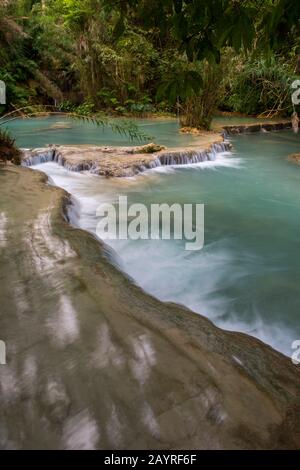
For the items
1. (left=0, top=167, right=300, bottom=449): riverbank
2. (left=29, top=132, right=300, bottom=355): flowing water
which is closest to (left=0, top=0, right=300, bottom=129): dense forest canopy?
(left=29, top=132, right=300, bottom=355): flowing water

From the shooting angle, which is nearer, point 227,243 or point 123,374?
point 123,374

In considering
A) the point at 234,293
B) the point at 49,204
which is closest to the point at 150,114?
the point at 49,204

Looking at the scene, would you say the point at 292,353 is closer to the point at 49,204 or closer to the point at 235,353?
the point at 235,353

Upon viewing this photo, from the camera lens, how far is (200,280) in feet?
11.7

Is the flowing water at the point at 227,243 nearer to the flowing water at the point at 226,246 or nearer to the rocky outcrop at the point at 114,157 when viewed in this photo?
the flowing water at the point at 226,246

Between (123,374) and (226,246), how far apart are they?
2.87 m

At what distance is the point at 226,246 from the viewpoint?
4328mm

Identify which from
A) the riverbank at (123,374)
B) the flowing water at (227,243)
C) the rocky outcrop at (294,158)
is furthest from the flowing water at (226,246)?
the riverbank at (123,374)

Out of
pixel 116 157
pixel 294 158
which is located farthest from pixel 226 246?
pixel 294 158

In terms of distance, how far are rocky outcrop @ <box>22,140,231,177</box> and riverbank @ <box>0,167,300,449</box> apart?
14.8ft

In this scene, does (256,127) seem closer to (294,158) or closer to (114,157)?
(294,158)

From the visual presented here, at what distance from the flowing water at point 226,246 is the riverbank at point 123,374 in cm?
78

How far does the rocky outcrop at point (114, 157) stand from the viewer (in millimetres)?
6965

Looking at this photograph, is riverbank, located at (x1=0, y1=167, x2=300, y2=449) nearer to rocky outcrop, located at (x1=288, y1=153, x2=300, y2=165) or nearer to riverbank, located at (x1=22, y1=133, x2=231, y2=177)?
riverbank, located at (x1=22, y1=133, x2=231, y2=177)
